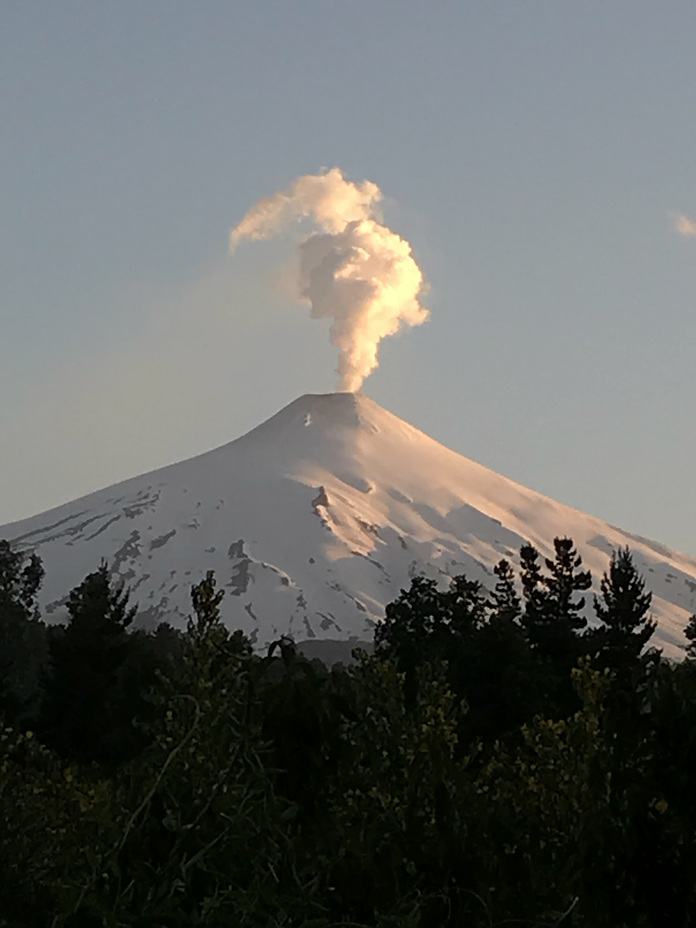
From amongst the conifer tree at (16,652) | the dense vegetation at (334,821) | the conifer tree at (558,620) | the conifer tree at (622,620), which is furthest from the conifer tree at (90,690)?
the dense vegetation at (334,821)

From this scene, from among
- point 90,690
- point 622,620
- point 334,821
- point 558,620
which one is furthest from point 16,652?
point 334,821

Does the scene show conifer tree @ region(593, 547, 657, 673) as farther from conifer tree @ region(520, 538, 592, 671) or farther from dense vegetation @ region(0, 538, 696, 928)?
dense vegetation @ region(0, 538, 696, 928)

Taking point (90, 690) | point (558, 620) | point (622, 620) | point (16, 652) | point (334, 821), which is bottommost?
point (16, 652)

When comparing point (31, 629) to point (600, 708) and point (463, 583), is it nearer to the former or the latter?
point (463, 583)

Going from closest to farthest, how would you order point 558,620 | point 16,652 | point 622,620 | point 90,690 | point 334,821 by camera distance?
point 334,821
point 90,690
point 558,620
point 622,620
point 16,652

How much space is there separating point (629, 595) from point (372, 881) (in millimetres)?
44676

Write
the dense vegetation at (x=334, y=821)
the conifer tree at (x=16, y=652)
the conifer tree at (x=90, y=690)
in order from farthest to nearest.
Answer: the conifer tree at (x=16, y=652) → the conifer tree at (x=90, y=690) → the dense vegetation at (x=334, y=821)

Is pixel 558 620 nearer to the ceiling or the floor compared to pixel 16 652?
nearer to the ceiling

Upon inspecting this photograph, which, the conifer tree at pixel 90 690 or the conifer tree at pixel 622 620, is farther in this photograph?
the conifer tree at pixel 622 620

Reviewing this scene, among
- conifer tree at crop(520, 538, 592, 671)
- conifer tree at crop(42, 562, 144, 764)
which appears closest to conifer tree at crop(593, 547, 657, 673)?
conifer tree at crop(520, 538, 592, 671)

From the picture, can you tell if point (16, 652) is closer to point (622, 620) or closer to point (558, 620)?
point (558, 620)

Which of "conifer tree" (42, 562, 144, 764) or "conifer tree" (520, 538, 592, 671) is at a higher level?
"conifer tree" (520, 538, 592, 671)

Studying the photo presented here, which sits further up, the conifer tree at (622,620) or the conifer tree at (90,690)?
the conifer tree at (622,620)

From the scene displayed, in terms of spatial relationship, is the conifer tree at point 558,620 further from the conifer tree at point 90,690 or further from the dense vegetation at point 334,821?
the dense vegetation at point 334,821
